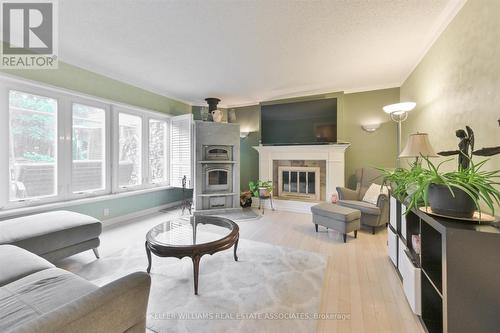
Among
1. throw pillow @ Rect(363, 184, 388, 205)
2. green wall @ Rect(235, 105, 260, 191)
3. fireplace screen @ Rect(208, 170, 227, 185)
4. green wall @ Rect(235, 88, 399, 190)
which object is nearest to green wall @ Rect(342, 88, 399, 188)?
green wall @ Rect(235, 88, 399, 190)

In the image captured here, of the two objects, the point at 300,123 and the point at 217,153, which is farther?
the point at 217,153

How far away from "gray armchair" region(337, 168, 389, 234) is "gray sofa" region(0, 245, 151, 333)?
115 inches

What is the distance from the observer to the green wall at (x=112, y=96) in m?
2.86

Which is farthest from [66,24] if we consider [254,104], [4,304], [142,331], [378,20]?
[254,104]

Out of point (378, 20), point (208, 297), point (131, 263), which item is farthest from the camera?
point (131, 263)

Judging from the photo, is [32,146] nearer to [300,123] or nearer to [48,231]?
[48,231]

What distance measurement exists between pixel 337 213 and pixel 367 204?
0.79 m

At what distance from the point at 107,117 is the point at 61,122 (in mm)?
659

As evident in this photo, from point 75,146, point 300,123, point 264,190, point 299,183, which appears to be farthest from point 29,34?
point 299,183

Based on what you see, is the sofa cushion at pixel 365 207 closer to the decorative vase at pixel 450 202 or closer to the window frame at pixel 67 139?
the decorative vase at pixel 450 202

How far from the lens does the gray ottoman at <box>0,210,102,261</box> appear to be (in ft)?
6.07

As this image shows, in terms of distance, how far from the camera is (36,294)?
3.66 ft

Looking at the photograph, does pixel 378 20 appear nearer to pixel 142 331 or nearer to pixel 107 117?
pixel 142 331

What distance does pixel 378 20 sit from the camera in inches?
82.6
